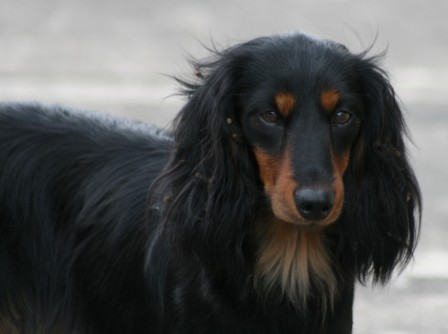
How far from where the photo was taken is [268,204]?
5.58 metres

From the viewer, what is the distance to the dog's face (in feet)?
17.4

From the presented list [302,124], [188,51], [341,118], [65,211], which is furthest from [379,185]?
[188,51]

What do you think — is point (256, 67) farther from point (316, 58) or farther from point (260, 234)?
point (260, 234)

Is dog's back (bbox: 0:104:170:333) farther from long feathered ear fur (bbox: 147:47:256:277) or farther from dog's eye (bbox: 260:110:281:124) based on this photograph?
dog's eye (bbox: 260:110:281:124)

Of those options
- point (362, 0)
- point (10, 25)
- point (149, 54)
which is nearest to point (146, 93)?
point (149, 54)

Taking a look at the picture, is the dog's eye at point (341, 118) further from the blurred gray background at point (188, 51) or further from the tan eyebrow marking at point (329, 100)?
the blurred gray background at point (188, 51)

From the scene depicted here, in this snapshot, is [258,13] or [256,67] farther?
[258,13]

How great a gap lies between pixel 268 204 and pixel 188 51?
8.76 metres

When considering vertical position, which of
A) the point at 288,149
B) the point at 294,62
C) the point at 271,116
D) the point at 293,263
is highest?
the point at 294,62

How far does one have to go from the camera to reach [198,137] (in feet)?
18.5

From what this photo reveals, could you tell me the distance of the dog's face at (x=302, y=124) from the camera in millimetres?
5309

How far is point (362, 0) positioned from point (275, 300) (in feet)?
43.9

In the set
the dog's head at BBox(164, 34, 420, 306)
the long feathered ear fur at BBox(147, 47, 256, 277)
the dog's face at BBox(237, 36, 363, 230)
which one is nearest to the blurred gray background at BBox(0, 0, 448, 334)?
the dog's head at BBox(164, 34, 420, 306)

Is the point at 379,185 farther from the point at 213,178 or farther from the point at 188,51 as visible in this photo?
the point at 188,51
